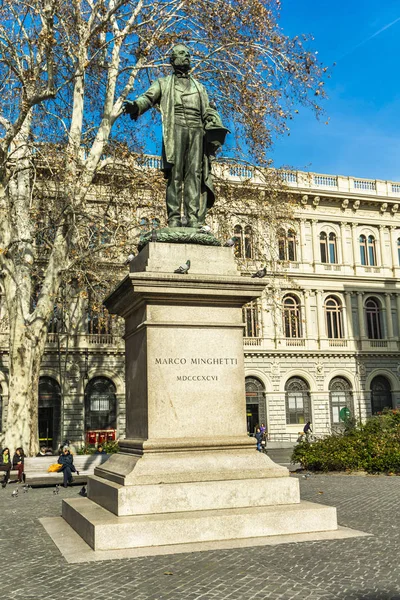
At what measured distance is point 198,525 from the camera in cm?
626

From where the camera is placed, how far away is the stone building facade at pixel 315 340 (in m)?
35.4

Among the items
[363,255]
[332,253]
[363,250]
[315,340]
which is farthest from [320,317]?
[363,250]

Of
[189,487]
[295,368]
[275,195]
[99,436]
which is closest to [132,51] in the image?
[275,195]

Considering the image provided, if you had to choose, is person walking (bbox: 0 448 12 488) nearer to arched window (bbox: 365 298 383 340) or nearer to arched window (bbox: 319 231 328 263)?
arched window (bbox: 319 231 328 263)

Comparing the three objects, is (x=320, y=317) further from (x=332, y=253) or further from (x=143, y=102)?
(x=143, y=102)

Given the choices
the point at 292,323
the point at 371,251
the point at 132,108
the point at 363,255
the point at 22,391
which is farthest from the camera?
the point at 371,251

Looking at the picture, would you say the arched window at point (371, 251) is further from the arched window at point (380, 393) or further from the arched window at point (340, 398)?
the arched window at point (340, 398)

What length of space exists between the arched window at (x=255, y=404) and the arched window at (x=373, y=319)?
9042 mm

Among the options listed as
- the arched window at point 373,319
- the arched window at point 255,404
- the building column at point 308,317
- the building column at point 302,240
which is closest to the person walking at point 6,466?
the arched window at point 255,404

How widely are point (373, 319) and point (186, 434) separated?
38.3 m

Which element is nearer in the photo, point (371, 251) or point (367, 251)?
point (367, 251)

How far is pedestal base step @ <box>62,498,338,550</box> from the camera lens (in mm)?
6020

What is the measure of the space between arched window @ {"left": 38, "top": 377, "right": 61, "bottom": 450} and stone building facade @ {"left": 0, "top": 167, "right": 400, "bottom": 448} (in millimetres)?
53

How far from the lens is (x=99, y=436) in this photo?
35.2 metres
